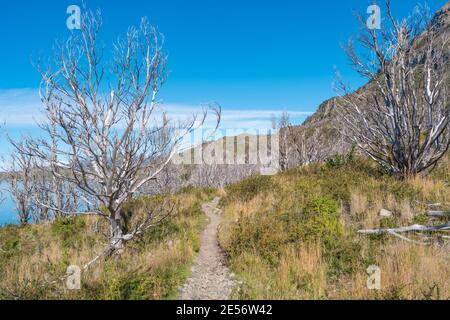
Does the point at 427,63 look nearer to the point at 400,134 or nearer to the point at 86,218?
the point at 400,134

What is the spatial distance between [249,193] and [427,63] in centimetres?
824

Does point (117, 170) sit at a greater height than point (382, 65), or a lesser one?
lesser

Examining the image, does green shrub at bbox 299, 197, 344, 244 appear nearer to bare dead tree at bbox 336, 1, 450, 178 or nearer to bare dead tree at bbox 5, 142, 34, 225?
bare dead tree at bbox 336, 1, 450, 178

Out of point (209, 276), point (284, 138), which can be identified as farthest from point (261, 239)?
point (284, 138)

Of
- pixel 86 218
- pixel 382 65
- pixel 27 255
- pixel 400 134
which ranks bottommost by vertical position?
pixel 27 255

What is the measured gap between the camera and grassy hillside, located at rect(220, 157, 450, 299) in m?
4.74

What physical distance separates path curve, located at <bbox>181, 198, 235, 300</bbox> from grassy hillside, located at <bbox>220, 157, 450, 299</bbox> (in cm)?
24

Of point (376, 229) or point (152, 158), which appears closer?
point (376, 229)

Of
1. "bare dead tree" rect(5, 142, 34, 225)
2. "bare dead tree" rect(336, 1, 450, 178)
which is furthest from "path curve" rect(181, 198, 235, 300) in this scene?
"bare dead tree" rect(5, 142, 34, 225)

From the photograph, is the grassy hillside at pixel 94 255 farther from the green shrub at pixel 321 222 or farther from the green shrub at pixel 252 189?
the green shrub at pixel 321 222

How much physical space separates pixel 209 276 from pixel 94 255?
3045 millimetres

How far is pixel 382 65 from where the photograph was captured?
11.2 m

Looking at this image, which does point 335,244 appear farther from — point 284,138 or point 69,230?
point 284,138
